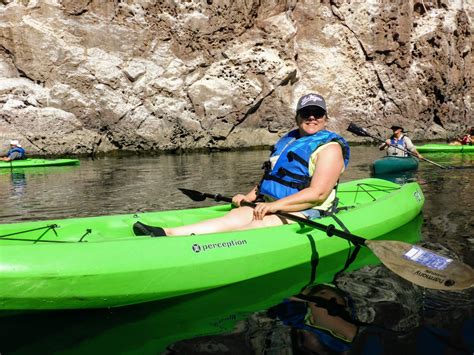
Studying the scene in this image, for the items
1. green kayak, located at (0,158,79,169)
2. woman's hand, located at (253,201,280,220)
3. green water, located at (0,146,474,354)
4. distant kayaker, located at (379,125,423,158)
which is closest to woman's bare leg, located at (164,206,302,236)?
woman's hand, located at (253,201,280,220)

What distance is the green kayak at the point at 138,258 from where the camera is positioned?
2.91 m

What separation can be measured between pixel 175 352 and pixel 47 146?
19.1 m

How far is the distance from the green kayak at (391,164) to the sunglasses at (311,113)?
7.17 meters

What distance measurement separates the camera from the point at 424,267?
11.1 ft

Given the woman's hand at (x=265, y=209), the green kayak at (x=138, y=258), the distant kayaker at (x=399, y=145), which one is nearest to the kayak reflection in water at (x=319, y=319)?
the green kayak at (x=138, y=258)

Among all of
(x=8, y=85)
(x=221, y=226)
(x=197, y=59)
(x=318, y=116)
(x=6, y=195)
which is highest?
(x=197, y=59)

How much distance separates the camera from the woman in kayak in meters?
4.05

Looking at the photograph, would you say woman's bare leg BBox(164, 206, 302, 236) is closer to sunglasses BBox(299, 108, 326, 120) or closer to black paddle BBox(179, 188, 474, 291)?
black paddle BBox(179, 188, 474, 291)

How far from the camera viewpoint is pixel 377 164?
36.1ft

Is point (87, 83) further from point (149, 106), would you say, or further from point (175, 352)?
point (175, 352)

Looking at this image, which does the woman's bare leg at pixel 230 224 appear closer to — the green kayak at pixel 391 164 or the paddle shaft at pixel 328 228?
the paddle shaft at pixel 328 228

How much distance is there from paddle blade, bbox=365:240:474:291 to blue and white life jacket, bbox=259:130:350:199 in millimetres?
900

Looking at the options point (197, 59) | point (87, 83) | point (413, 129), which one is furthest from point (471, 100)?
point (87, 83)

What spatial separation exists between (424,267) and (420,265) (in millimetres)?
41
